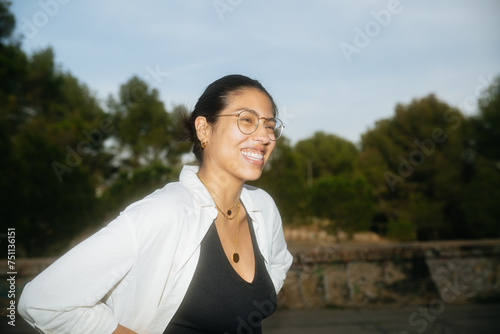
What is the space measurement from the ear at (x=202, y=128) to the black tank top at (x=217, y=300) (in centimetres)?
40

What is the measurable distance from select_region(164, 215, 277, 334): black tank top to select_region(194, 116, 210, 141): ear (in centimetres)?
40

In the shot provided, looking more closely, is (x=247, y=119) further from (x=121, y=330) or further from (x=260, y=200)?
(x=121, y=330)

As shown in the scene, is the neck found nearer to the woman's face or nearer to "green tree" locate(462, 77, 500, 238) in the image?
the woman's face

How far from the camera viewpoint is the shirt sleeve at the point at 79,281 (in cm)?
103

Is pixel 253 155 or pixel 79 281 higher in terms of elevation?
pixel 253 155

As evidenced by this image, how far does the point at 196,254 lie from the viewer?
130 cm

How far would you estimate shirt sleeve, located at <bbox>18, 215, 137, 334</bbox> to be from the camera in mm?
1031

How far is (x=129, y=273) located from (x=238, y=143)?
0.66 m

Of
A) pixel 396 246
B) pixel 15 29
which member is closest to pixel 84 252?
pixel 396 246

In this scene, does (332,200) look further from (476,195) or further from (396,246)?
(476,195)

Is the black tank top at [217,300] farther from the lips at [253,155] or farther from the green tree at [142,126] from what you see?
the green tree at [142,126]

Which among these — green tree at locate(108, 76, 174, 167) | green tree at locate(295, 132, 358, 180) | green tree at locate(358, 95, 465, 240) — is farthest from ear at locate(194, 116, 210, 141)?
green tree at locate(295, 132, 358, 180)

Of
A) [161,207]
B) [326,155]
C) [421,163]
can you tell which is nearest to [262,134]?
[161,207]

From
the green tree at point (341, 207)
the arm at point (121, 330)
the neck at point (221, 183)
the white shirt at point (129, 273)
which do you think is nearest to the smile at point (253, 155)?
the neck at point (221, 183)
